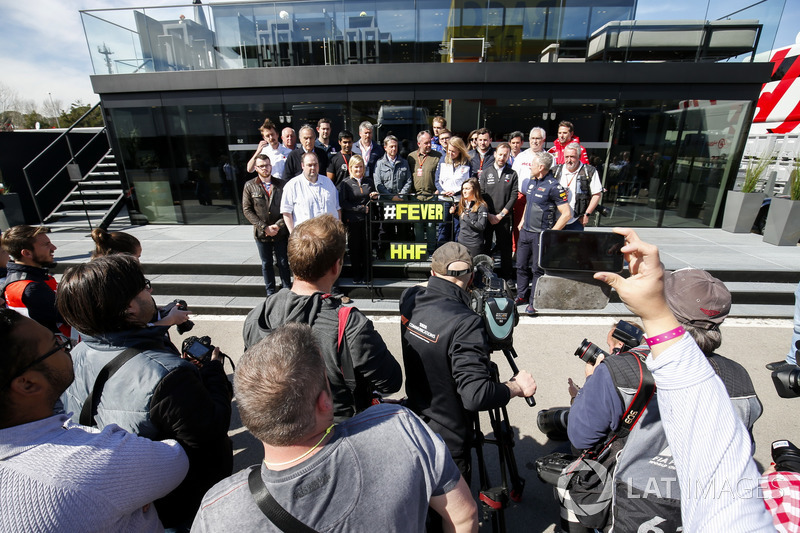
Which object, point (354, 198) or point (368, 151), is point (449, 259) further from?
point (368, 151)

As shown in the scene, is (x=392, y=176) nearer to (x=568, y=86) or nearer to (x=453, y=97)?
(x=453, y=97)

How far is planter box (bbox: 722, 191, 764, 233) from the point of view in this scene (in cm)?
827

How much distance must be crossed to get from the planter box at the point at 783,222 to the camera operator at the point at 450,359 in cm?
875

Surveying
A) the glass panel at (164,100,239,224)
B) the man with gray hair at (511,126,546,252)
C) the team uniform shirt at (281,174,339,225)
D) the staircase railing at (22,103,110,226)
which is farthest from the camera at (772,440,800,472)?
the staircase railing at (22,103,110,226)

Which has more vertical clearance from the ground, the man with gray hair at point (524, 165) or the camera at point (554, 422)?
the man with gray hair at point (524, 165)

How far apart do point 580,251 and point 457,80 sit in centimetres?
838

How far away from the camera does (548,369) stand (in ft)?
13.9

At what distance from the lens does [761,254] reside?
22.8 feet

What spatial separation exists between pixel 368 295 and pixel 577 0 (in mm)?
7880

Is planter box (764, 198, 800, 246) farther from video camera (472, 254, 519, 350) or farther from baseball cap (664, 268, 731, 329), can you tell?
video camera (472, 254, 519, 350)

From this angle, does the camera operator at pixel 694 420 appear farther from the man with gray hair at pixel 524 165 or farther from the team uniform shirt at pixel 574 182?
the man with gray hair at pixel 524 165

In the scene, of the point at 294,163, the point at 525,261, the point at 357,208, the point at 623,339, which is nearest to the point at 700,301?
the point at 623,339

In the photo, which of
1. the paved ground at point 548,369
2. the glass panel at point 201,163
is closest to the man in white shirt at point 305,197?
the paved ground at point 548,369

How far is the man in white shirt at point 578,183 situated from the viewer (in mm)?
5492
